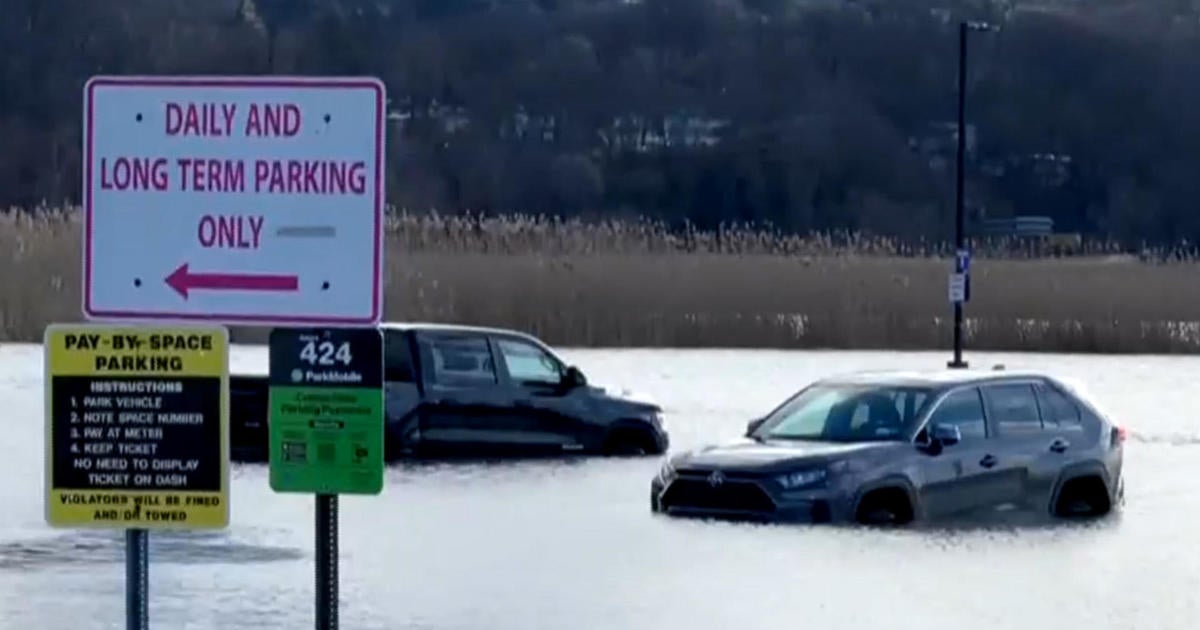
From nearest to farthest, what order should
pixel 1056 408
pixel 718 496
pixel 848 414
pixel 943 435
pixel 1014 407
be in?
1. pixel 718 496
2. pixel 943 435
3. pixel 848 414
4. pixel 1014 407
5. pixel 1056 408

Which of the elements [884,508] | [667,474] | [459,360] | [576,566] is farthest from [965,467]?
[459,360]

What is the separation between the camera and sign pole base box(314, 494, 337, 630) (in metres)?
6.41

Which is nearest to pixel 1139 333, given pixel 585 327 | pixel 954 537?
pixel 585 327

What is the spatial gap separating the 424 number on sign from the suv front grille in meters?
13.1

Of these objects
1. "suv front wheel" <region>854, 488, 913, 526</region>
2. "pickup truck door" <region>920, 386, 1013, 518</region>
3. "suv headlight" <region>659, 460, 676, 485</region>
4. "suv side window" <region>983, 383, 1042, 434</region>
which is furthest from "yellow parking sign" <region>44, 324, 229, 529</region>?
"suv side window" <region>983, 383, 1042, 434</region>

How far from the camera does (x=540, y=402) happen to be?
26453mm

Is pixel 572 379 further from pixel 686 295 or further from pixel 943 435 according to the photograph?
pixel 686 295

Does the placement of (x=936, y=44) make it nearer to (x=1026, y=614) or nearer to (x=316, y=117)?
(x=1026, y=614)

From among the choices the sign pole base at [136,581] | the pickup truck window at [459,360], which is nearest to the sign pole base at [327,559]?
the sign pole base at [136,581]

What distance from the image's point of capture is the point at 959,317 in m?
44.9

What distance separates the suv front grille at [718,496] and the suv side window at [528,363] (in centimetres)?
657

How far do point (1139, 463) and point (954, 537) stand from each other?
29.4 ft

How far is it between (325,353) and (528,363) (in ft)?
66.5

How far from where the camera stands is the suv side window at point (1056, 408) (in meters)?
21.3
